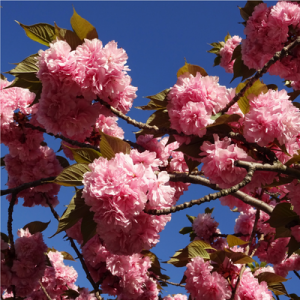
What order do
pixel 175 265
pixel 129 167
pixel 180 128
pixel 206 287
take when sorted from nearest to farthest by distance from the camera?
pixel 129 167 < pixel 180 128 < pixel 206 287 < pixel 175 265

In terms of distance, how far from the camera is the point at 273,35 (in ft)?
8.92

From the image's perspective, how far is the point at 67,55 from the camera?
206cm

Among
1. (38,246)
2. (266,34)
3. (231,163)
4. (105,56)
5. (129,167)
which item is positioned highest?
(266,34)

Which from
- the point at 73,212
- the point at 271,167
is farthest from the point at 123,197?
the point at 271,167

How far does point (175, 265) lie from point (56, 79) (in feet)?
6.28

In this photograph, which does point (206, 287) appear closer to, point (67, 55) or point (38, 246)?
point (38, 246)

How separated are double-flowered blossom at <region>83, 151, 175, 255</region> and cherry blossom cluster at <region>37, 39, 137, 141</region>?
0.64 meters

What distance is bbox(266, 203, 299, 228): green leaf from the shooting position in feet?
7.49

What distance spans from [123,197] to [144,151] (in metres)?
0.62

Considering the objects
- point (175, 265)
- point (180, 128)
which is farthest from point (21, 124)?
point (175, 265)

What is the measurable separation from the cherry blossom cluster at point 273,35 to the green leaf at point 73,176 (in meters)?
2.07

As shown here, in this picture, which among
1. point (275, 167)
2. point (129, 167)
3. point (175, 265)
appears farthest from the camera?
point (175, 265)

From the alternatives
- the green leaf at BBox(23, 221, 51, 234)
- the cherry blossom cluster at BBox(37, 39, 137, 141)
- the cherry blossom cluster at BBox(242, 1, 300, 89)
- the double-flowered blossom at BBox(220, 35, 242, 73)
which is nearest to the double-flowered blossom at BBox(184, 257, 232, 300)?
the cherry blossom cluster at BBox(37, 39, 137, 141)

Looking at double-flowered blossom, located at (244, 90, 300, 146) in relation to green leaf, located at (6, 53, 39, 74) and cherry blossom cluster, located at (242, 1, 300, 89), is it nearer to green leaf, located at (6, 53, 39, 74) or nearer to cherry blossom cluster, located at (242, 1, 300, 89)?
cherry blossom cluster, located at (242, 1, 300, 89)
